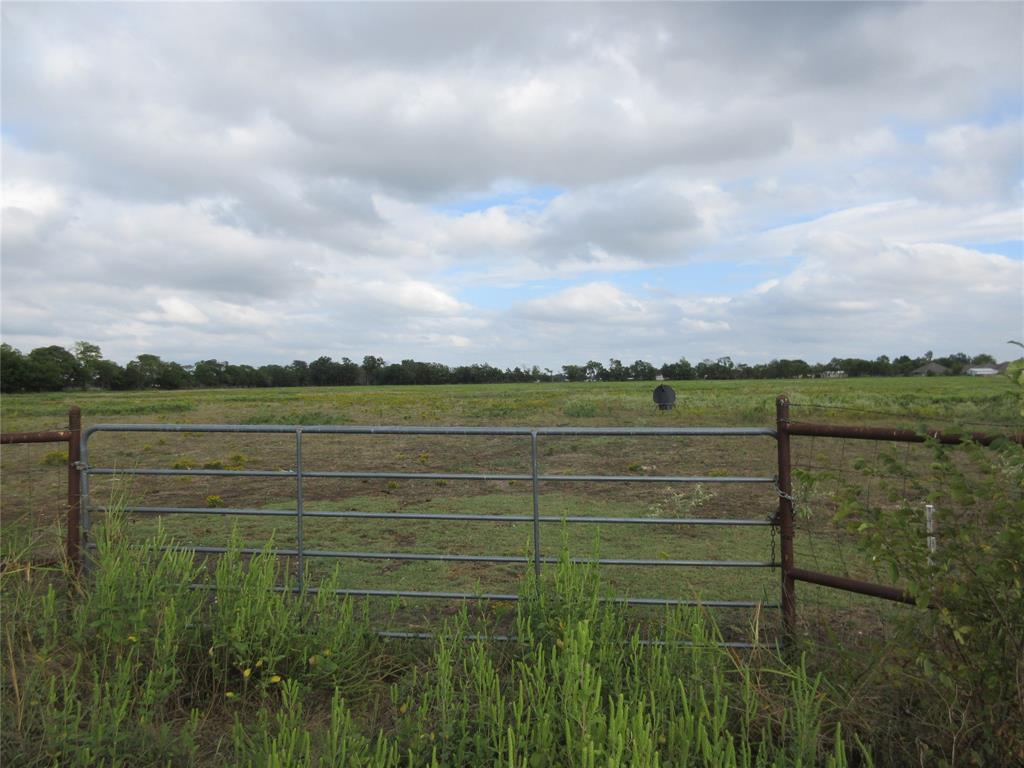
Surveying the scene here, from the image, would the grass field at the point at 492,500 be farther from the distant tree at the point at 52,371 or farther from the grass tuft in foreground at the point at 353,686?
the distant tree at the point at 52,371

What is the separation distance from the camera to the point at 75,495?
17.5 ft

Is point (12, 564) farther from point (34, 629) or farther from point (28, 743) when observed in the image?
point (28, 743)

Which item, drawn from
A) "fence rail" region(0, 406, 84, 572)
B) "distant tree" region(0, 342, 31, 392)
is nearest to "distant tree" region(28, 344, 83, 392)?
"distant tree" region(0, 342, 31, 392)

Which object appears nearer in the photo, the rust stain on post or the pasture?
the rust stain on post

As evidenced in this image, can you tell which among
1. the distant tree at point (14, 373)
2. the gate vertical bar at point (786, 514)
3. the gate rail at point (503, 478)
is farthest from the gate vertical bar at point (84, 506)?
the distant tree at point (14, 373)

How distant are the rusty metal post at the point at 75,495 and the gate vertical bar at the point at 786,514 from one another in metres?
4.95

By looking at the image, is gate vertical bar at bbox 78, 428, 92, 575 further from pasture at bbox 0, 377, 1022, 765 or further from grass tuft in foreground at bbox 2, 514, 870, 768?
grass tuft in foreground at bbox 2, 514, 870, 768

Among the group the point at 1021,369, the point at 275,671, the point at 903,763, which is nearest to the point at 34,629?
the point at 275,671

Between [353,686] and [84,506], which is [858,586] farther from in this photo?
[84,506]

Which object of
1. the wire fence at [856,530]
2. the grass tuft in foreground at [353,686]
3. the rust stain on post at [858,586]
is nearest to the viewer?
the grass tuft in foreground at [353,686]

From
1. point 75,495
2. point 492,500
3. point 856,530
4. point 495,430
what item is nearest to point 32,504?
point 75,495

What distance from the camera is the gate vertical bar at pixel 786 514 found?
174 inches

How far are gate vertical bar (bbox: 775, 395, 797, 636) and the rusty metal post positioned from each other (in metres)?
4.95

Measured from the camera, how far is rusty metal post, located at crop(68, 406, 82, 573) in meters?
5.31
